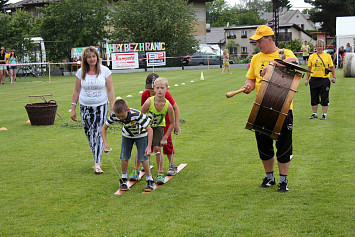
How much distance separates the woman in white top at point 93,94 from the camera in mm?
7500

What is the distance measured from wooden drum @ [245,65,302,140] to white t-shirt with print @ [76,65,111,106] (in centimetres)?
283

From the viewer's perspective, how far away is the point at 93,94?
759 cm

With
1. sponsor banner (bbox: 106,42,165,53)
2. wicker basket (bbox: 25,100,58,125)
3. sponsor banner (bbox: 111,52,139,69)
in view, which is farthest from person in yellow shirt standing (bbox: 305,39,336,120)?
sponsor banner (bbox: 106,42,165,53)

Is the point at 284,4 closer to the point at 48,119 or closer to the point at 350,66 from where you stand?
the point at 350,66

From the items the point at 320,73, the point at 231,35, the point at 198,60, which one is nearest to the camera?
the point at 320,73

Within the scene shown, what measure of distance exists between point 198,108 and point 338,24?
2432cm

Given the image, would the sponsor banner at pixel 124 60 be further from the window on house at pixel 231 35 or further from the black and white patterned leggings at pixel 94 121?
the window on house at pixel 231 35

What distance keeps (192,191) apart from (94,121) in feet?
7.24

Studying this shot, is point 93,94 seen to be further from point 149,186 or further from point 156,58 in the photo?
point 156,58

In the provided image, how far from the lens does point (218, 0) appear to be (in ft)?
420

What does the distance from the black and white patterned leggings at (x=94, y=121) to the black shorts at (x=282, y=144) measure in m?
2.75

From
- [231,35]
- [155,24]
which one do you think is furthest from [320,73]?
[231,35]

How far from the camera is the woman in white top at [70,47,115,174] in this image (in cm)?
750

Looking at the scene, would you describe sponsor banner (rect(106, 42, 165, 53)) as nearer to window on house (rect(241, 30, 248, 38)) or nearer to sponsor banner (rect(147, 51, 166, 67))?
sponsor banner (rect(147, 51, 166, 67))
